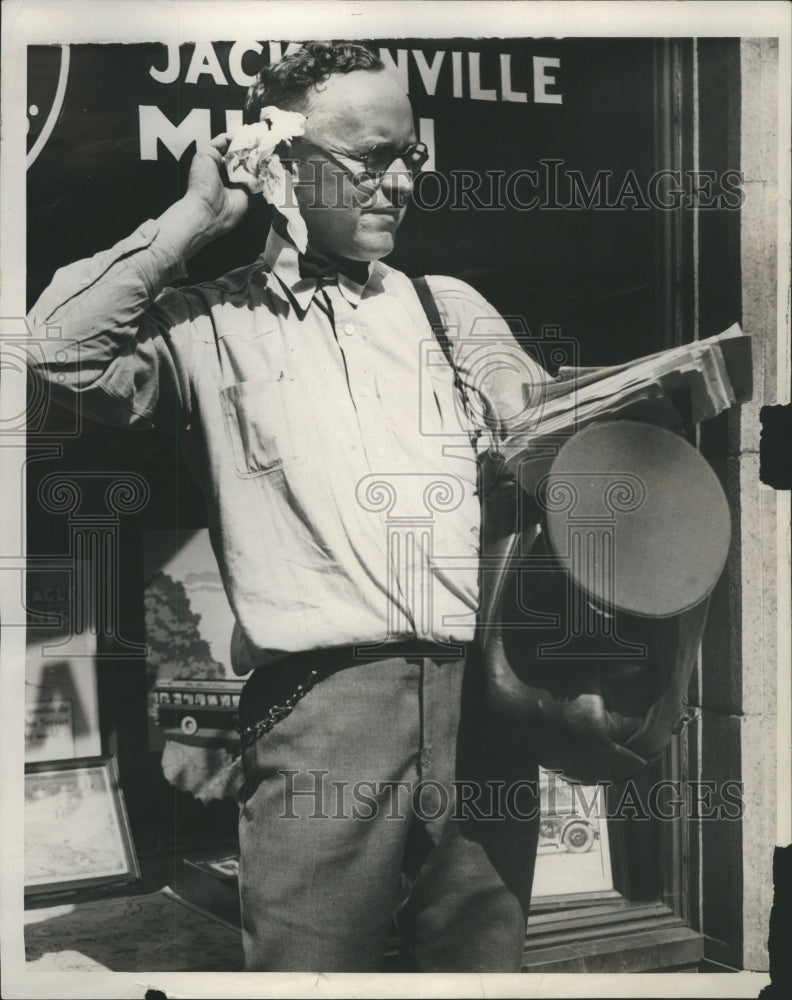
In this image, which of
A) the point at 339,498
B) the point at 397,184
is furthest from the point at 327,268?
the point at 339,498

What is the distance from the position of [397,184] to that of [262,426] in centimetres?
85

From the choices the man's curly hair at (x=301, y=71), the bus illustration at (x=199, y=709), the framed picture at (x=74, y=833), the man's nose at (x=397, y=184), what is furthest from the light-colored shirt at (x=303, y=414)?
the framed picture at (x=74, y=833)

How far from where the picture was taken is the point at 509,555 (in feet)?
10.0

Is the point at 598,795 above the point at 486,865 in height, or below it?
above

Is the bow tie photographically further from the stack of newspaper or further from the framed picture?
the framed picture

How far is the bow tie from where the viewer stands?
308cm

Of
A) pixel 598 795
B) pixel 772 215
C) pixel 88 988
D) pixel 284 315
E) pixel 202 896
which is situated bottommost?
pixel 88 988

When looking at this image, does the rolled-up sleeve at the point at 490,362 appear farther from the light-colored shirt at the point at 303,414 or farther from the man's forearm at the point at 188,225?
the man's forearm at the point at 188,225

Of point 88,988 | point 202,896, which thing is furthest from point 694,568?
point 88,988

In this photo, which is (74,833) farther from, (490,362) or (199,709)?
(490,362)

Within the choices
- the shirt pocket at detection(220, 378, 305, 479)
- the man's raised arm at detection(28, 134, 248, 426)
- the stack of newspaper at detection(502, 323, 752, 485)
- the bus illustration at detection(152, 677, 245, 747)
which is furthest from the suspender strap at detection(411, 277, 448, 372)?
the bus illustration at detection(152, 677, 245, 747)

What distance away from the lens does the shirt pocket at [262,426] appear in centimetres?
299

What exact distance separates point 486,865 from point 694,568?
1104 mm

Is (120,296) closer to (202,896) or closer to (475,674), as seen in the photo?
(475,674)
